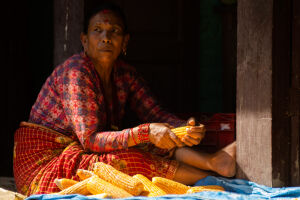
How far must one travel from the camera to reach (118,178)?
10.7 ft

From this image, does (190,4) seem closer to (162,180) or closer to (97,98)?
(97,98)

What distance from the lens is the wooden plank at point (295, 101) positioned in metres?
3.49

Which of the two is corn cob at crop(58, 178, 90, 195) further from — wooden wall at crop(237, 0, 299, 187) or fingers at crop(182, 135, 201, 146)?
wooden wall at crop(237, 0, 299, 187)

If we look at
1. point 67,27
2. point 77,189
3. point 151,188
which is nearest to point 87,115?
point 77,189

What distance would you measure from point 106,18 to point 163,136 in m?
1.26

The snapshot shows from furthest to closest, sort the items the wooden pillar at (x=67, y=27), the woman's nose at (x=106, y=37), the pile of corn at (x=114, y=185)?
the wooden pillar at (x=67, y=27), the woman's nose at (x=106, y=37), the pile of corn at (x=114, y=185)

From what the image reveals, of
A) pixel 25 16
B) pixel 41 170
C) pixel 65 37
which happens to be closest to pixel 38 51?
pixel 25 16

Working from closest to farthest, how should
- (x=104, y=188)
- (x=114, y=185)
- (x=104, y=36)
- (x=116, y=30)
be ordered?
(x=104, y=188), (x=114, y=185), (x=104, y=36), (x=116, y=30)

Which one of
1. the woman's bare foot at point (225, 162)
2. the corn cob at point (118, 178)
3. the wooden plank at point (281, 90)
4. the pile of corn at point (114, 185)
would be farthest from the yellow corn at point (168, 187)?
the wooden plank at point (281, 90)

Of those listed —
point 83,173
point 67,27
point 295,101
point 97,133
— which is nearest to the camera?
point 83,173

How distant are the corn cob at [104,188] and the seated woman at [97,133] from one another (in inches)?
17.9

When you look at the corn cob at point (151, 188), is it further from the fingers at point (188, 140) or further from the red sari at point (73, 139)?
the fingers at point (188, 140)

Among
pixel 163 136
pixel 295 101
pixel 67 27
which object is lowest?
pixel 163 136

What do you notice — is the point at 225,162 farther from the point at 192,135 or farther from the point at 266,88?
the point at 266,88
